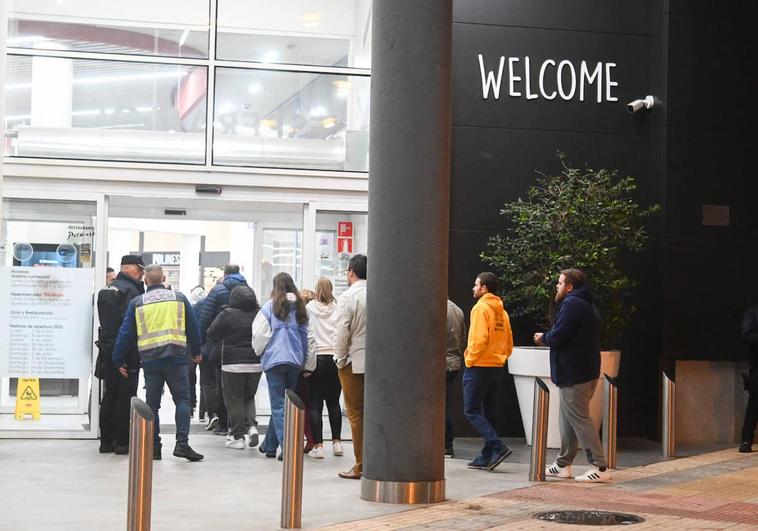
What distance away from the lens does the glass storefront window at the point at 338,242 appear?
12.7m

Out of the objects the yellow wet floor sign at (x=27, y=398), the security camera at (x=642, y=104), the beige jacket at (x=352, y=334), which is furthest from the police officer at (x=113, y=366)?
the security camera at (x=642, y=104)

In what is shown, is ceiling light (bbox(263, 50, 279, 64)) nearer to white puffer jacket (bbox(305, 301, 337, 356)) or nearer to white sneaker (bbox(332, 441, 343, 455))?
white puffer jacket (bbox(305, 301, 337, 356))

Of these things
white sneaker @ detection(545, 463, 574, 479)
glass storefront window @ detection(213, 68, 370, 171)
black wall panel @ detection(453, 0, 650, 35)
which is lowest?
white sneaker @ detection(545, 463, 574, 479)

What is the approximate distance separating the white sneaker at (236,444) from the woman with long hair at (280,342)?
69 cm

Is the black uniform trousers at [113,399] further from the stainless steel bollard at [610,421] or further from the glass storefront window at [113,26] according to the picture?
the stainless steel bollard at [610,421]

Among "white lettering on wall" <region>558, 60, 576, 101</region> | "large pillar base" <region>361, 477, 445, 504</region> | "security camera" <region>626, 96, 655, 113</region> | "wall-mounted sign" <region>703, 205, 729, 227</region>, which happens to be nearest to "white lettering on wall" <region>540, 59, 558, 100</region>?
"white lettering on wall" <region>558, 60, 576, 101</region>

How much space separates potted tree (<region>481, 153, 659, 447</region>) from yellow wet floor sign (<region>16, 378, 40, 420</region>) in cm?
483

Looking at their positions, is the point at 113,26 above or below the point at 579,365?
above

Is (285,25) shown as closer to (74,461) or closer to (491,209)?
(491,209)

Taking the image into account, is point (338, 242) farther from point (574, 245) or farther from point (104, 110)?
point (104, 110)

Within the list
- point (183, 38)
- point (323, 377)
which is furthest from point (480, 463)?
point (183, 38)

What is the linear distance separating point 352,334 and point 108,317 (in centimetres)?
268

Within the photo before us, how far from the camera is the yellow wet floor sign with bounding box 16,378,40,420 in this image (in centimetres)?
1177

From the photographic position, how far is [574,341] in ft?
31.6
